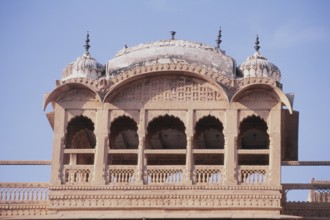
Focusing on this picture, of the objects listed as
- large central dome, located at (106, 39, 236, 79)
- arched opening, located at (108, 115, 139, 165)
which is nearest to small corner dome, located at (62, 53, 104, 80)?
large central dome, located at (106, 39, 236, 79)

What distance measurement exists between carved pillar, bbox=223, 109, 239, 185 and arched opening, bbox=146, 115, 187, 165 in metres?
1.14

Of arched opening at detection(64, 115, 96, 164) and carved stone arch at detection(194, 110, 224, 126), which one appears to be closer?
carved stone arch at detection(194, 110, 224, 126)

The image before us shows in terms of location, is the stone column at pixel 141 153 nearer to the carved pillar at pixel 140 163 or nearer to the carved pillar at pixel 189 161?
the carved pillar at pixel 140 163

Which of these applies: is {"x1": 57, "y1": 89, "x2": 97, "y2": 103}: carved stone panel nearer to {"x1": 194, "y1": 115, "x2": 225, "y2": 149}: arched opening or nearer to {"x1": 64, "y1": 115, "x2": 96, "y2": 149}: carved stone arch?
{"x1": 64, "y1": 115, "x2": 96, "y2": 149}: carved stone arch

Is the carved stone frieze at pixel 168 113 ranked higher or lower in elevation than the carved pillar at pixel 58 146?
higher

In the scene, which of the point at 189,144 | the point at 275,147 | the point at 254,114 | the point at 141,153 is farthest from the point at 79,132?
the point at 275,147

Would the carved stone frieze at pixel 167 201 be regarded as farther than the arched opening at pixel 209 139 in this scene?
No

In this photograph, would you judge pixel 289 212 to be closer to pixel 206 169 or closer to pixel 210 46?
pixel 206 169

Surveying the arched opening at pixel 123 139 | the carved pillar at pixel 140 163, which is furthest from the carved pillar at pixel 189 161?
the arched opening at pixel 123 139

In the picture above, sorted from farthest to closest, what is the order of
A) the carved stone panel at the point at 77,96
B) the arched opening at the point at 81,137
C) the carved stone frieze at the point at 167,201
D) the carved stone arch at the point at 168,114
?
the arched opening at the point at 81,137 < the carved stone panel at the point at 77,96 < the carved stone arch at the point at 168,114 < the carved stone frieze at the point at 167,201

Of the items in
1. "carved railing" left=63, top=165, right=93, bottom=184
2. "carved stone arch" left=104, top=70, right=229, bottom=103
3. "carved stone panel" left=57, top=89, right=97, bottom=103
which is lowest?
"carved railing" left=63, top=165, right=93, bottom=184

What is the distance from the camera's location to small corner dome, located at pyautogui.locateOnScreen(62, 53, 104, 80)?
85.7 ft

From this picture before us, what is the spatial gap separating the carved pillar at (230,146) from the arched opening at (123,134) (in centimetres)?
189

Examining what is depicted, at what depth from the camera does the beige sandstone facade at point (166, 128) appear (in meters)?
25.0
